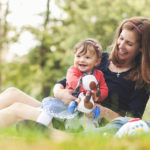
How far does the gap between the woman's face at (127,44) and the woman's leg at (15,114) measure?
1.02m

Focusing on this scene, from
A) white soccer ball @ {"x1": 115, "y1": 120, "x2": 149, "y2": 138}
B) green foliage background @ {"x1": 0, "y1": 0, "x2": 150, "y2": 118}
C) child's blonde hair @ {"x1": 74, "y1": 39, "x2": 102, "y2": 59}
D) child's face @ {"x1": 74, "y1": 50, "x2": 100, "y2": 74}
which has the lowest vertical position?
green foliage background @ {"x1": 0, "y1": 0, "x2": 150, "y2": 118}

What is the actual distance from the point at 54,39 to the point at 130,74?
7.12 meters

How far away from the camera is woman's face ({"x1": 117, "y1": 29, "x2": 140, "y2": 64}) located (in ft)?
8.92

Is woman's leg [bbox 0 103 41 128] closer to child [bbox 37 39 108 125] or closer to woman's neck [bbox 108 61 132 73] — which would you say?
child [bbox 37 39 108 125]

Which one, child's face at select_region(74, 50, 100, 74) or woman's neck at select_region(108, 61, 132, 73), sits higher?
child's face at select_region(74, 50, 100, 74)

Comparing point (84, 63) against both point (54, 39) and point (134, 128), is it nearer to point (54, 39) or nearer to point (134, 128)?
point (134, 128)

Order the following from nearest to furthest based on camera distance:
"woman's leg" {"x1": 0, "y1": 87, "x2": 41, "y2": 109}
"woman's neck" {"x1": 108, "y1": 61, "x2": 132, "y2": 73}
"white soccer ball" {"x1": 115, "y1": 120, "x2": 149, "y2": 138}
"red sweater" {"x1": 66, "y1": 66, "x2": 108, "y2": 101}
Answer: "white soccer ball" {"x1": 115, "y1": 120, "x2": 149, "y2": 138}
"red sweater" {"x1": 66, "y1": 66, "x2": 108, "y2": 101}
"woman's leg" {"x1": 0, "y1": 87, "x2": 41, "y2": 109}
"woman's neck" {"x1": 108, "y1": 61, "x2": 132, "y2": 73}

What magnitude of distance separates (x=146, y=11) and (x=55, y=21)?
3.21 meters

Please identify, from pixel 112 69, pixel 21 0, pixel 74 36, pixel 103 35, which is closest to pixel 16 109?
pixel 112 69

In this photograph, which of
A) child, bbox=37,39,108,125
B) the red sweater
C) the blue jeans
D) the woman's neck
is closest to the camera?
the blue jeans

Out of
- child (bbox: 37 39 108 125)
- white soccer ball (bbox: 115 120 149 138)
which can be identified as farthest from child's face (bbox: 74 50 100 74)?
white soccer ball (bbox: 115 120 149 138)

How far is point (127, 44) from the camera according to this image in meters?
2.74

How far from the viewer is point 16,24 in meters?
10.0

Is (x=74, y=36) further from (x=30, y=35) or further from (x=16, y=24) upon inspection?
(x=16, y=24)
